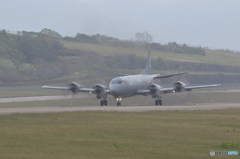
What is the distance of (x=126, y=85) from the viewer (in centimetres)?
4569

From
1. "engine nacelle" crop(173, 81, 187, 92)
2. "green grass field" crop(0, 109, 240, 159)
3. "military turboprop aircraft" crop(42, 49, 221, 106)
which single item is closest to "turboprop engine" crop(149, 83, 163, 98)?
"military turboprop aircraft" crop(42, 49, 221, 106)

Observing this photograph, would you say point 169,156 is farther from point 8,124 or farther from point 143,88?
point 143,88

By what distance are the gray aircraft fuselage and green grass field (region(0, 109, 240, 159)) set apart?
1726cm

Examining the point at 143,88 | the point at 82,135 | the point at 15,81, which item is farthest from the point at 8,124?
the point at 15,81

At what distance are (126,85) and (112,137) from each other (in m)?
26.6

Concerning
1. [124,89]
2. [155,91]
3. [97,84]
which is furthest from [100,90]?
[155,91]

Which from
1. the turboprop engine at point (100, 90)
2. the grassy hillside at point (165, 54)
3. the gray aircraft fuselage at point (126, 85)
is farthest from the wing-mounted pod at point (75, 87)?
the grassy hillside at point (165, 54)

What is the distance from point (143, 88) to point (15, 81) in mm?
25257

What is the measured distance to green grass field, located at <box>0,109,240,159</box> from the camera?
15258 mm

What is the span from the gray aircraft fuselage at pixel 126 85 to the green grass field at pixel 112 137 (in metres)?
17.3

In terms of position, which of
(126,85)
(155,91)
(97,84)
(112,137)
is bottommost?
(112,137)

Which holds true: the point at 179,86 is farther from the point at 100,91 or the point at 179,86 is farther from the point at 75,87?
the point at 75,87

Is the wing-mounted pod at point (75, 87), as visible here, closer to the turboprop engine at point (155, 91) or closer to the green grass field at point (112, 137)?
the turboprop engine at point (155, 91)

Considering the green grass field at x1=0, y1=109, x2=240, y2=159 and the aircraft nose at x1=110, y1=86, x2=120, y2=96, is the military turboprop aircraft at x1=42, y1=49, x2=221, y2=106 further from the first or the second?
the green grass field at x1=0, y1=109, x2=240, y2=159
